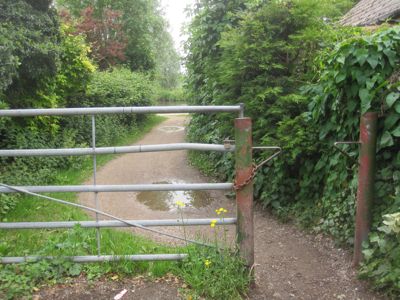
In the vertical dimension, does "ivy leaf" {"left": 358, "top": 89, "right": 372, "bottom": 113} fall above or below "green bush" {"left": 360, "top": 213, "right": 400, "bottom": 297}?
above

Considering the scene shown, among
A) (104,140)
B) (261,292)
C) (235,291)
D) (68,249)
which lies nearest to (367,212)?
(261,292)

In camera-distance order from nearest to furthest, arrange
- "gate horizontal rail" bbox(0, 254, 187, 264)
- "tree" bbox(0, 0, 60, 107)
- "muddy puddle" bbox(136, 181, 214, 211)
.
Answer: "gate horizontal rail" bbox(0, 254, 187, 264) < "tree" bbox(0, 0, 60, 107) < "muddy puddle" bbox(136, 181, 214, 211)

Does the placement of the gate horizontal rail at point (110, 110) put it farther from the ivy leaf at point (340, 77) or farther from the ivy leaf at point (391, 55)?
the ivy leaf at point (391, 55)

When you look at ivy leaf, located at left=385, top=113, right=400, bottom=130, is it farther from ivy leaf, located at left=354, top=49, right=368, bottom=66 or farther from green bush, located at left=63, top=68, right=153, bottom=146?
green bush, located at left=63, top=68, right=153, bottom=146

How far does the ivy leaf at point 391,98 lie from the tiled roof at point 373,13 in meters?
5.38

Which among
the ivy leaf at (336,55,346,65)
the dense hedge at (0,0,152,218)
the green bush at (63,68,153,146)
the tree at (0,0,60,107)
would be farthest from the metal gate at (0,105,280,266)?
the green bush at (63,68,153,146)

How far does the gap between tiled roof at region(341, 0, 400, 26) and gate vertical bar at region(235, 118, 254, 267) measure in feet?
20.8

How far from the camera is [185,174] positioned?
29.0 ft

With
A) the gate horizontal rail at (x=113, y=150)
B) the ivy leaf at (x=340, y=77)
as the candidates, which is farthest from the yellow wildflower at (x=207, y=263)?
the ivy leaf at (x=340, y=77)

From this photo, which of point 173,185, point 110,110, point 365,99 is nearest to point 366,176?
point 365,99

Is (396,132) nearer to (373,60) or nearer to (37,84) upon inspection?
(373,60)

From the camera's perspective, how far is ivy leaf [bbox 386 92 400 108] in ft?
10.3

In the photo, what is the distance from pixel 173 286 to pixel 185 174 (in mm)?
5858

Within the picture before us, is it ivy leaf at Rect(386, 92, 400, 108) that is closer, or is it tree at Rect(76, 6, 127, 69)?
ivy leaf at Rect(386, 92, 400, 108)
